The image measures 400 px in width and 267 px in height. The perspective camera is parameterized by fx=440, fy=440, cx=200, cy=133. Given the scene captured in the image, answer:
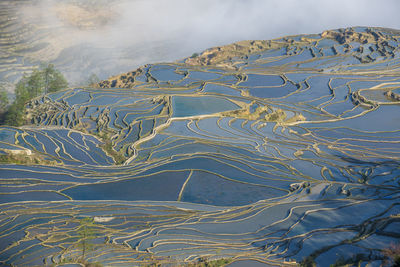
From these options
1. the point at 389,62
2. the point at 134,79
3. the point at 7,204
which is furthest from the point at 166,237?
the point at 389,62

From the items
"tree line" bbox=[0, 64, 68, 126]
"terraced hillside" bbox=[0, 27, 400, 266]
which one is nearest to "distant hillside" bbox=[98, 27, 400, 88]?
"terraced hillside" bbox=[0, 27, 400, 266]

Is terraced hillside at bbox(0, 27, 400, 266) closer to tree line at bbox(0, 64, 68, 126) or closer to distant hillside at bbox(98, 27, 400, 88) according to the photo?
tree line at bbox(0, 64, 68, 126)

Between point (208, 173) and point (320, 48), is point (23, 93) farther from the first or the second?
point (320, 48)

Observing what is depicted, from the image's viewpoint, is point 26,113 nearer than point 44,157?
No

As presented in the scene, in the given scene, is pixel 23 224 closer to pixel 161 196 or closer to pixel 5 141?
pixel 161 196

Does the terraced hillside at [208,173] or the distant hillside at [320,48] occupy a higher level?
the distant hillside at [320,48]

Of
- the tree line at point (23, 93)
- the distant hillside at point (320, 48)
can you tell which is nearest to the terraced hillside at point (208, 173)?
the tree line at point (23, 93)

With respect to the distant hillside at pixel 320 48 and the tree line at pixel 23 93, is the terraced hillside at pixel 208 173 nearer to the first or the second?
the tree line at pixel 23 93
